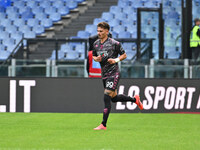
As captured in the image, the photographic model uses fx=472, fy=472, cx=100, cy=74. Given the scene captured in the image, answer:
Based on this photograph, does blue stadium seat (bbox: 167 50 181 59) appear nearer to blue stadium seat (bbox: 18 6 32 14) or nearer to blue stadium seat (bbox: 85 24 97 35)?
blue stadium seat (bbox: 85 24 97 35)

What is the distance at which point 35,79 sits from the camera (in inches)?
500

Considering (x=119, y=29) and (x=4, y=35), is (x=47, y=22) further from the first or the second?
(x=119, y=29)

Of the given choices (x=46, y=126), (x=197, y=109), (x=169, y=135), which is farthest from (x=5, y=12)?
(x=169, y=135)

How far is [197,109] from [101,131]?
5612mm

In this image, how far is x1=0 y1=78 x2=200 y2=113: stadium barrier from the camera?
1264cm

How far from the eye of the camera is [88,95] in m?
12.7

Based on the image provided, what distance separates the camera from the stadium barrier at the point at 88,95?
12.6 meters

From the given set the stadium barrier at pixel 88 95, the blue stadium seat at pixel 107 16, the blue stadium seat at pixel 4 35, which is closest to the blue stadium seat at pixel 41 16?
the blue stadium seat at pixel 4 35

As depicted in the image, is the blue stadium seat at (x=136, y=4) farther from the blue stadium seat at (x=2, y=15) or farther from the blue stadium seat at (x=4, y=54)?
the blue stadium seat at (x=2, y=15)

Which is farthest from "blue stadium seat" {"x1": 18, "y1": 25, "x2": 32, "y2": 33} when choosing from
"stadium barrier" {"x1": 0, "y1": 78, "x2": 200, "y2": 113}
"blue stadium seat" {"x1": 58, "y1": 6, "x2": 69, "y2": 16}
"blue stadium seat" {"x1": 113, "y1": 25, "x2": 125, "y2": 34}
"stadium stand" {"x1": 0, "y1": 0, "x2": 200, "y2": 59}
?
"stadium barrier" {"x1": 0, "y1": 78, "x2": 200, "y2": 113}

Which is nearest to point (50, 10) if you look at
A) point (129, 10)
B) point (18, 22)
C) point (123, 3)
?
point (18, 22)

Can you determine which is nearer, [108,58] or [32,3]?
[108,58]

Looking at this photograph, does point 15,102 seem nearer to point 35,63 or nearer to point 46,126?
point 35,63

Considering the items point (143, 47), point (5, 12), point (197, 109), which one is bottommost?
point (197, 109)
